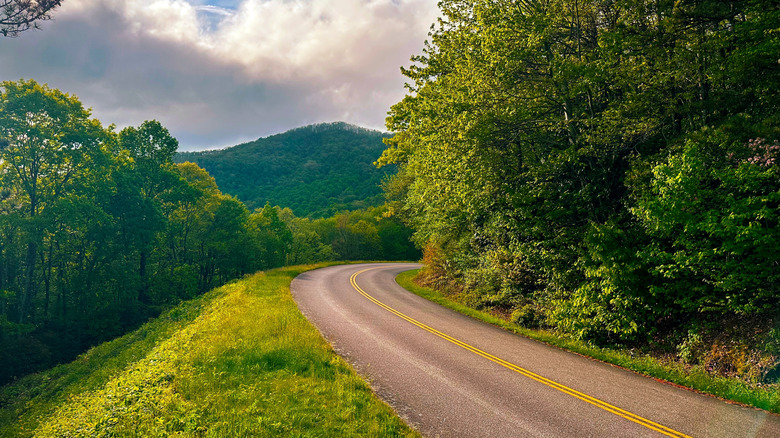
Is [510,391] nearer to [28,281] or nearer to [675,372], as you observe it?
[675,372]

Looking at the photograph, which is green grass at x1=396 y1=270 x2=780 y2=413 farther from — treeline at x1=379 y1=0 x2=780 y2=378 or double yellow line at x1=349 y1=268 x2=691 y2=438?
double yellow line at x1=349 y1=268 x2=691 y2=438

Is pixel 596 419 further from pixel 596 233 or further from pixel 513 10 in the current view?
pixel 513 10

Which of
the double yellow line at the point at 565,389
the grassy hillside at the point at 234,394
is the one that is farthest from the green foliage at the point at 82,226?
the double yellow line at the point at 565,389

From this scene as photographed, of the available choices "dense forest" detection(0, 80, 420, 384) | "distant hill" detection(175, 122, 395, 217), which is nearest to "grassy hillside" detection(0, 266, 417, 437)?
"dense forest" detection(0, 80, 420, 384)

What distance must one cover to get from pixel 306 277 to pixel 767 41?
85.5 ft

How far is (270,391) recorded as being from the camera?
7.66m

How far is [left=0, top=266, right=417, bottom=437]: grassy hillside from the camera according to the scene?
20.5 feet

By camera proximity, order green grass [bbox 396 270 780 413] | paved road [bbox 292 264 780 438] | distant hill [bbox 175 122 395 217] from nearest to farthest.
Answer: paved road [bbox 292 264 780 438] < green grass [bbox 396 270 780 413] < distant hill [bbox 175 122 395 217]

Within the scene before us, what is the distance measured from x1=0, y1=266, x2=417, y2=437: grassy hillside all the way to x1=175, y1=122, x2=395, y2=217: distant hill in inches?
2930

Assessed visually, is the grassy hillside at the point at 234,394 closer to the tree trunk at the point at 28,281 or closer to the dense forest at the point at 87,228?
the tree trunk at the point at 28,281

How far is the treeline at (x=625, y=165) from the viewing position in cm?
878

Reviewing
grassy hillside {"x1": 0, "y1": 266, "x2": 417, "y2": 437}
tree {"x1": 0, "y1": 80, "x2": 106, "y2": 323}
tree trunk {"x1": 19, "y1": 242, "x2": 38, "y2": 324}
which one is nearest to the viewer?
grassy hillside {"x1": 0, "y1": 266, "x2": 417, "y2": 437}

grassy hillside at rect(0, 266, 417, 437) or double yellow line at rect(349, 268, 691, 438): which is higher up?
grassy hillside at rect(0, 266, 417, 437)

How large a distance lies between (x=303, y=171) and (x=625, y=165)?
101m
